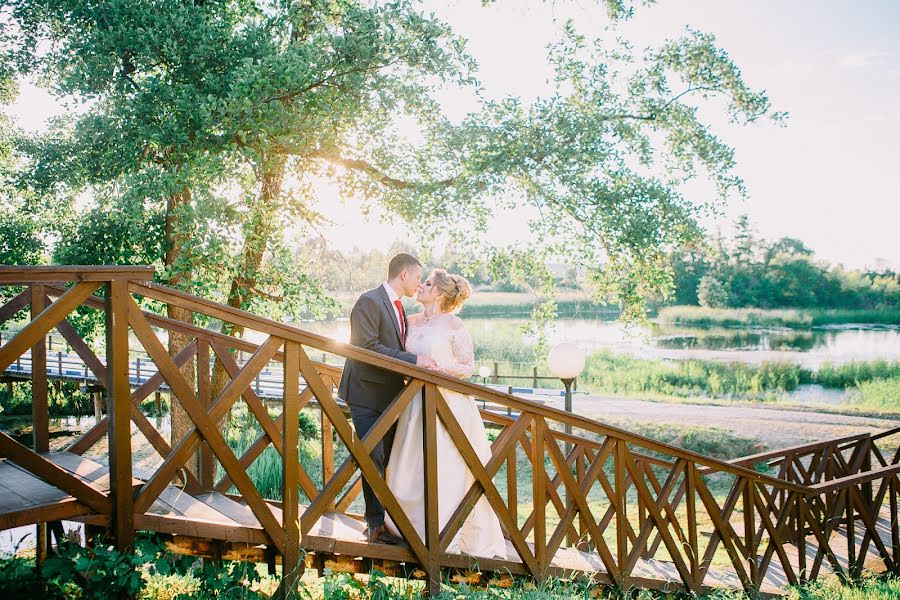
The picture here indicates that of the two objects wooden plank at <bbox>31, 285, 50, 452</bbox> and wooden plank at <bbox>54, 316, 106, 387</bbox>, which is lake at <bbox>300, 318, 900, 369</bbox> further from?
wooden plank at <bbox>31, 285, 50, 452</bbox>

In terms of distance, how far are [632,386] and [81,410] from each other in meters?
18.5

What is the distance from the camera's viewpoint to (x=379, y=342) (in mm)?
4320

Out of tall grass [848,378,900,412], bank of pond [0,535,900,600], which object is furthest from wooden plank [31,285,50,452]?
tall grass [848,378,900,412]

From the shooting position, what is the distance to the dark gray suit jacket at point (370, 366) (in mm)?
4203

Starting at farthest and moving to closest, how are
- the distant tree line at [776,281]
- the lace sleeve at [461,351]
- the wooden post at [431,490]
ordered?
the distant tree line at [776,281], the lace sleeve at [461,351], the wooden post at [431,490]

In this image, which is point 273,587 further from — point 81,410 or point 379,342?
point 81,410

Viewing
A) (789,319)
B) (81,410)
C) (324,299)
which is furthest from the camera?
(789,319)

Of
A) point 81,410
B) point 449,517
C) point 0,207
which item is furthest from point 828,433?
point 81,410

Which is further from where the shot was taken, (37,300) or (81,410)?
(81,410)

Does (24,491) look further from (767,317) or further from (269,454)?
(767,317)

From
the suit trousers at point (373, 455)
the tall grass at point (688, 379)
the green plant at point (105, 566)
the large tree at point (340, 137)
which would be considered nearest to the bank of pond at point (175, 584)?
the green plant at point (105, 566)

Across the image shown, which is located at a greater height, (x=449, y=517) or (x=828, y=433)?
(x=449, y=517)

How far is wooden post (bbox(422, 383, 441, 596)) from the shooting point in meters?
3.93

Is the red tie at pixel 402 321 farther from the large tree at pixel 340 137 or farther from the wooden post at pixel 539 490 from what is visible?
the large tree at pixel 340 137
